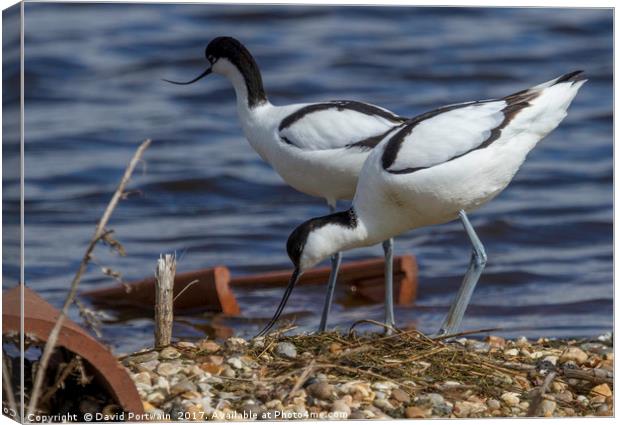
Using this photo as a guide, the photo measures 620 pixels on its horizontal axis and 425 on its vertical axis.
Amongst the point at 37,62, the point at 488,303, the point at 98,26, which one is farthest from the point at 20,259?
the point at 37,62

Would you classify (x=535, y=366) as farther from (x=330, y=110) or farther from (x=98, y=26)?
(x=98, y=26)

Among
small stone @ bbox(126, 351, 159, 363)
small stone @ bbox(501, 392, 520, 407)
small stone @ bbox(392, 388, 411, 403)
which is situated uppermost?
small stone @ bbox(126, 351, 159, 363)

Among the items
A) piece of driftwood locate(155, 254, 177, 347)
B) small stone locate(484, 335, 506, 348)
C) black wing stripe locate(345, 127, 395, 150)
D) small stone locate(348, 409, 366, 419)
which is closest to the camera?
small stone locate(348, 409, 366, 419)

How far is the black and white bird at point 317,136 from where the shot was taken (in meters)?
Answer: 7.19

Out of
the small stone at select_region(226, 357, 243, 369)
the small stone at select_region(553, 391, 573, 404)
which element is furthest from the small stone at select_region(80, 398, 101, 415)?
the small stone at select_region(553, 391, 573, 404)

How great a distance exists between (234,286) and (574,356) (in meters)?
3.27

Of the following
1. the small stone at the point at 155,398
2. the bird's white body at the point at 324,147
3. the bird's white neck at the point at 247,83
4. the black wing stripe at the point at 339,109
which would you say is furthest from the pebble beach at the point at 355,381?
the bird's white neck at the point at 247,83

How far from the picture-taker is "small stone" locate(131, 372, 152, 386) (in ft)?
18.8

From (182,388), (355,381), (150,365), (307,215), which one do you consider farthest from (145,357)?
(307,215)

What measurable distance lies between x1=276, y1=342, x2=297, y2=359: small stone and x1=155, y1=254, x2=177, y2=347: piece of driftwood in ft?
1.72

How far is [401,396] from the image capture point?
18.9 ft

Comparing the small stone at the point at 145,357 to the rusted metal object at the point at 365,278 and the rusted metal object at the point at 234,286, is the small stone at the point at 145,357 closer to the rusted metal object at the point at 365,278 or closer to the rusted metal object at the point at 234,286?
the rusted metal object at the point at 234,286

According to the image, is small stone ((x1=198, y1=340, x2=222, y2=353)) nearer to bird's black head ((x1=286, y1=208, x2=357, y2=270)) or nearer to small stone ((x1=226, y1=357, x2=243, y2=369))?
Result: small stone ((x1=226, y1=357, x2=243, y2=369))

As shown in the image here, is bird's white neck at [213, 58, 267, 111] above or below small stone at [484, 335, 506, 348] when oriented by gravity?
above
